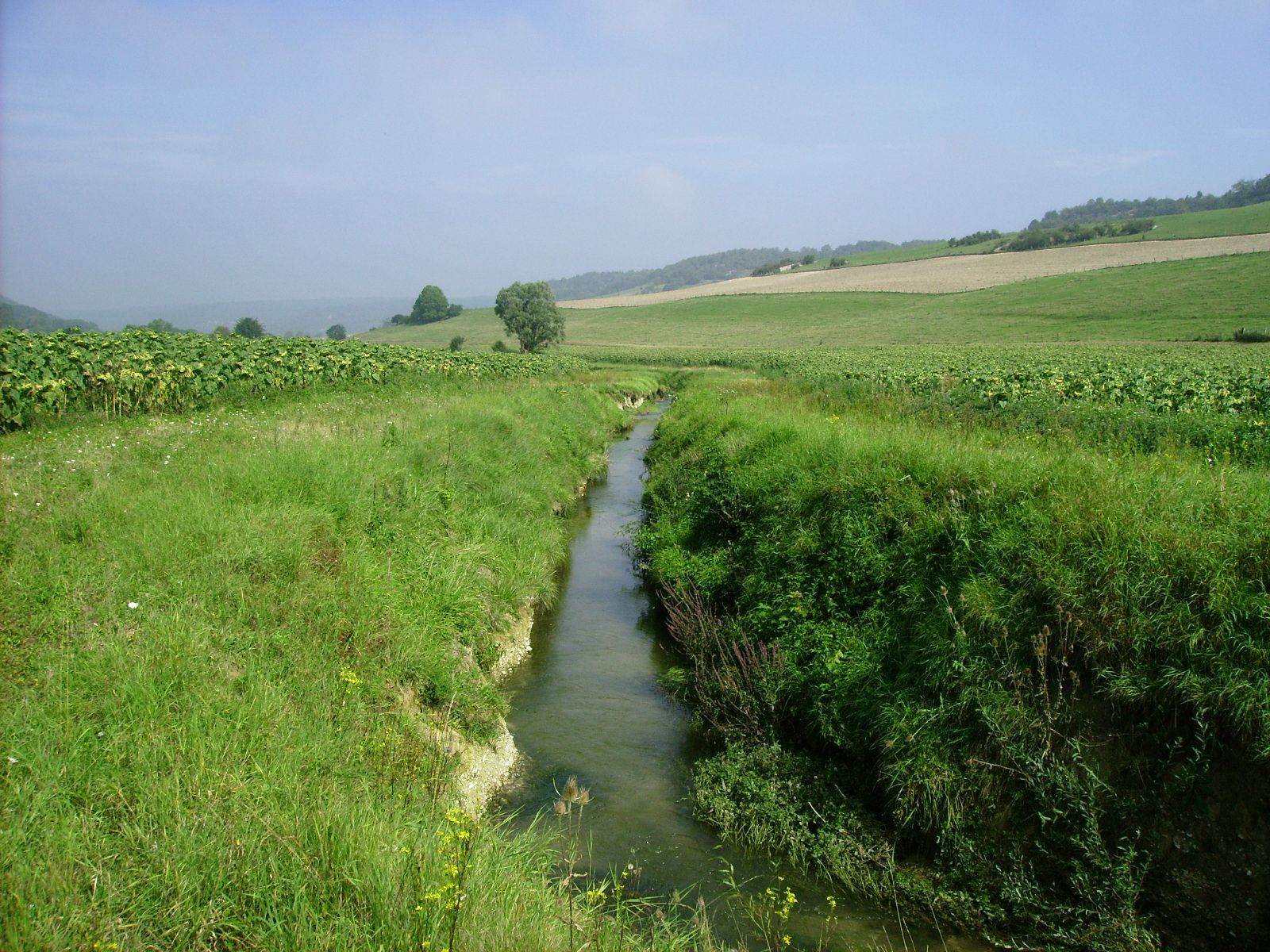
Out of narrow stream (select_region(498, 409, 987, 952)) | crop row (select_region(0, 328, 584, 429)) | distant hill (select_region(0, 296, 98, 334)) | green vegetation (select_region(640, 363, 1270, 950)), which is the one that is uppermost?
distant hill (select_region(0, 296, 98, 334))

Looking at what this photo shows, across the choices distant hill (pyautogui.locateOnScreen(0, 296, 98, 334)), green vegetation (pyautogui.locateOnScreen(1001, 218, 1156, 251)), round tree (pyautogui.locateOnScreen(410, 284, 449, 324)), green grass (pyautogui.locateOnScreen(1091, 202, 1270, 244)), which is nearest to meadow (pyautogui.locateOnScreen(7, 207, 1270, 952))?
distant hill (pyautogui.locateOnScreen(0, 296, 98, 334))

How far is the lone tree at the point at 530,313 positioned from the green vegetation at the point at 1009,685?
2550 inches

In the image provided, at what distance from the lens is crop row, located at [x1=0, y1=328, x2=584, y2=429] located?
47.2ft

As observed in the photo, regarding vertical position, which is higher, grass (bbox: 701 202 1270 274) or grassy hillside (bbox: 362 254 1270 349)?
grass (bbox: 701 202 1270 274)

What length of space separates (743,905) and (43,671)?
16.1 ft

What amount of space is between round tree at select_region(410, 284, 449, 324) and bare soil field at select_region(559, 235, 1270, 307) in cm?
2999

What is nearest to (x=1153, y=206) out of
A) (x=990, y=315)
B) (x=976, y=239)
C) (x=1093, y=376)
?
(x=976, y=239)

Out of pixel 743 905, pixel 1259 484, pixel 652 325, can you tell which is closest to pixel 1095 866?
pixel 743 905

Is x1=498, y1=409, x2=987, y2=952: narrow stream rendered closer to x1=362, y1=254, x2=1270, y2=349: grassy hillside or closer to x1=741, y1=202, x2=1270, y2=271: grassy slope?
x1=362, y1=254, x2=1270, y2=349: grassy hillside

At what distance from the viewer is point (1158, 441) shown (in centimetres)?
1053

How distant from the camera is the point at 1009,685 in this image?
235 inches

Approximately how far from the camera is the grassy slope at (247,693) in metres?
3.66

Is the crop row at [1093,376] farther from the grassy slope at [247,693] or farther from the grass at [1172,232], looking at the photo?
the grass at [1172,232]

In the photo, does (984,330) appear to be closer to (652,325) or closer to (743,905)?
(652,325)
